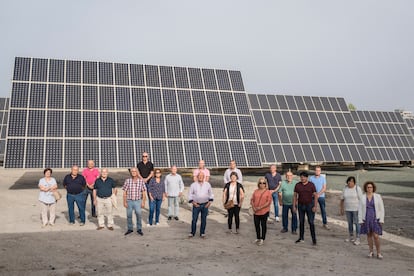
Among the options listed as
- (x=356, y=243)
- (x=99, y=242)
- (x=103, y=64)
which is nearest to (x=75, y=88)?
(x=103, y=64)

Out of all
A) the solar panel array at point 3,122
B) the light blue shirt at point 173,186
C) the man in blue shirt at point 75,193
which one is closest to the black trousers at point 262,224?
the light blue shirt at point 173,186

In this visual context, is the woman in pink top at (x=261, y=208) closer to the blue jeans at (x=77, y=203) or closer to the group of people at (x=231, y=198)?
the group of people at (x=231, y=198)

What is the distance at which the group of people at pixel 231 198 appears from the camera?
8.58 meters

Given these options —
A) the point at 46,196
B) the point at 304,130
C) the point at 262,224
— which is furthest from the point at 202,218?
the point at 304,130

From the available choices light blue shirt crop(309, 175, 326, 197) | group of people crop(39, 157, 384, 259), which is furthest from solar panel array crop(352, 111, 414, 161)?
group of people crop(39, 157, 384, 259)

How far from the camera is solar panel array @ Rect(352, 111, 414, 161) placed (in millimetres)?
35438

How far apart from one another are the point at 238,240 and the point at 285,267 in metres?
2.49

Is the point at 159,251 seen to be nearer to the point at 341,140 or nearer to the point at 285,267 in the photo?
the point at 285,267

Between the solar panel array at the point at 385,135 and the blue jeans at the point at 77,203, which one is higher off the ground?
the solar panel array at the point at 385,135

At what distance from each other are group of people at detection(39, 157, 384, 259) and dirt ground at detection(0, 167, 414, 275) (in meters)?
0.41

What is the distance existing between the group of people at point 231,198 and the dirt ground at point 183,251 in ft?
1.34

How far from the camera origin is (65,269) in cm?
702

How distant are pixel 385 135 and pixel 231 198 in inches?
1292

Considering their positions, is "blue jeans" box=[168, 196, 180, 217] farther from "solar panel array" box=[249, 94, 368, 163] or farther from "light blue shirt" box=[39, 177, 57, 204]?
"solar panel array" box=[249, 94, 368, 163]
